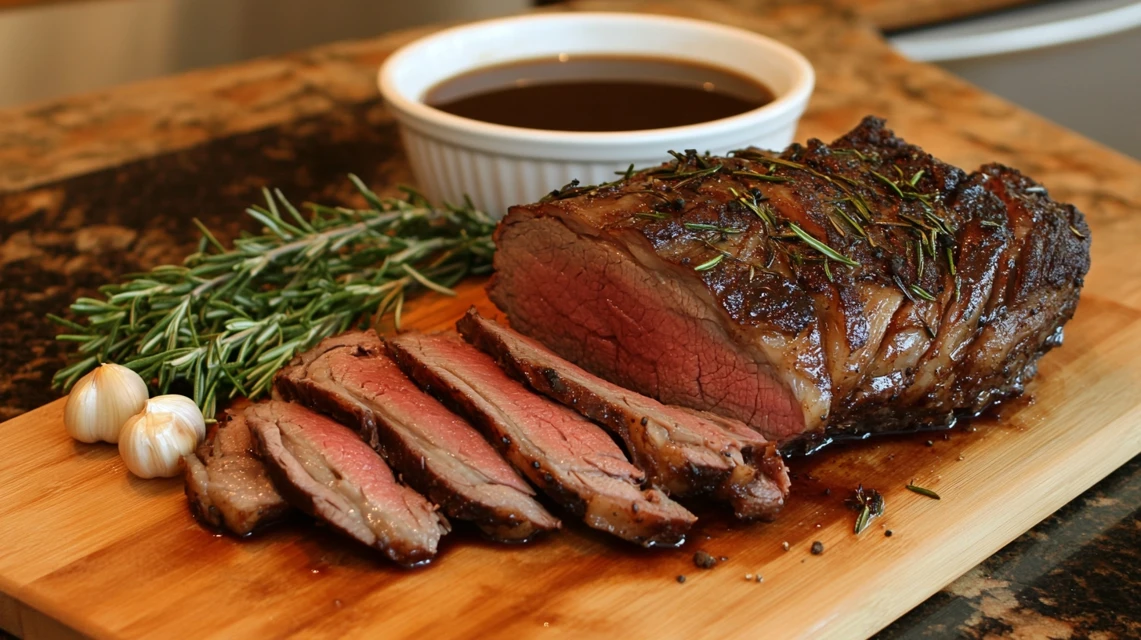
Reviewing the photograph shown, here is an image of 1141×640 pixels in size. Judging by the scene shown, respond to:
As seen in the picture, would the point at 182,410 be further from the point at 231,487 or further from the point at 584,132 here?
the point at 584,132

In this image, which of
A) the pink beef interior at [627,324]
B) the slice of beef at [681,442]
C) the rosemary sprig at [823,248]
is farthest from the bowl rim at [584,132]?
the slice of beef at [681,442]

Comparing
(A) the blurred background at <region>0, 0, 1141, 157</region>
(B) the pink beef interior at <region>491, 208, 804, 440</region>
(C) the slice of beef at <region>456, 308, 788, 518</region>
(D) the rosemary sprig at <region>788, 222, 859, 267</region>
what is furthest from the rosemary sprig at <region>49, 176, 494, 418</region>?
(A) the blurred background at <region>0, 0, 1141, 157</region>

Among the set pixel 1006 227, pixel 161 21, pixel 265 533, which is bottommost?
pixel 161 21

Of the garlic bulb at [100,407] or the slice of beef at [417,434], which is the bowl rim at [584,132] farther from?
the garlic bulb at [100,407]

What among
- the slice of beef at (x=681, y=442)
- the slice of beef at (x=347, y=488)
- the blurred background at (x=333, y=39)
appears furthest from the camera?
the blurred background at (x=333, y=39)

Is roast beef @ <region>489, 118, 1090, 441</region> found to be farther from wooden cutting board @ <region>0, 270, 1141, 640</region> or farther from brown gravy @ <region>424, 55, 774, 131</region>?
brown gravy @ <region>424, 55, 774, 131</region>

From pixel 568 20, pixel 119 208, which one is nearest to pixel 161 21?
pixel 119 208

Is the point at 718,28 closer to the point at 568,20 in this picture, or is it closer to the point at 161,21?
the point at 568,20
